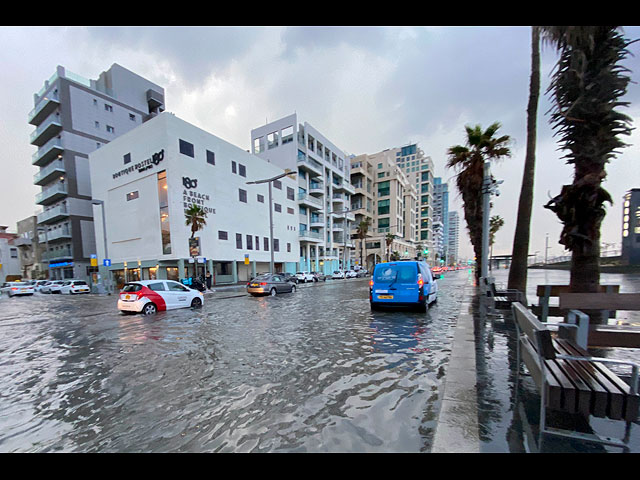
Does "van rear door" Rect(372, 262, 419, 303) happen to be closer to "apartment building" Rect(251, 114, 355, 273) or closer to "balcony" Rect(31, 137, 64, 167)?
"apartment building" Rect(251, 114, 355, 273)

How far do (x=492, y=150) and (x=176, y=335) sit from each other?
18.0 metres

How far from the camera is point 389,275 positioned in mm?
9117

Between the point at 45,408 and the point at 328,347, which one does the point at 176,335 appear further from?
the point at 328,347

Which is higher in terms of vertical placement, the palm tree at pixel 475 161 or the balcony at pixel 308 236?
the palm tree at pixel 475 161

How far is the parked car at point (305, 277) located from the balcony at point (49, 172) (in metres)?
36.7

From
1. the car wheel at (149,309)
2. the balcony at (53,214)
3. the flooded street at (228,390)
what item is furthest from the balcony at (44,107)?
the flooded street at (228,390)

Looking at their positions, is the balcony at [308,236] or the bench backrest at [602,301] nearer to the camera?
the bench backrest at [602,301]

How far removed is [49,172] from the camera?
36906 mm

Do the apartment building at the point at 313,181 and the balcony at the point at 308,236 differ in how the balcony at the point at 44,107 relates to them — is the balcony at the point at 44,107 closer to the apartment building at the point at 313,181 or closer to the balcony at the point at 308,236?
the apartment building at the point at 313,181

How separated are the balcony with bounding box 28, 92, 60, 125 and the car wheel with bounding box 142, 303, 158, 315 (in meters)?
44.3

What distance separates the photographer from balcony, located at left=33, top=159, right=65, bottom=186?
3597cm

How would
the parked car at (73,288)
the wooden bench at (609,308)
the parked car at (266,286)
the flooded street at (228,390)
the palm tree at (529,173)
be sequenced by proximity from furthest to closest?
the parked car at (73,288) < the parked car at (266,286) < the palm tree at (529,173) < the wooden bench at (609,308) < the flooded street at (228,390)

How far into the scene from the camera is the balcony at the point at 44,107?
35.7m
